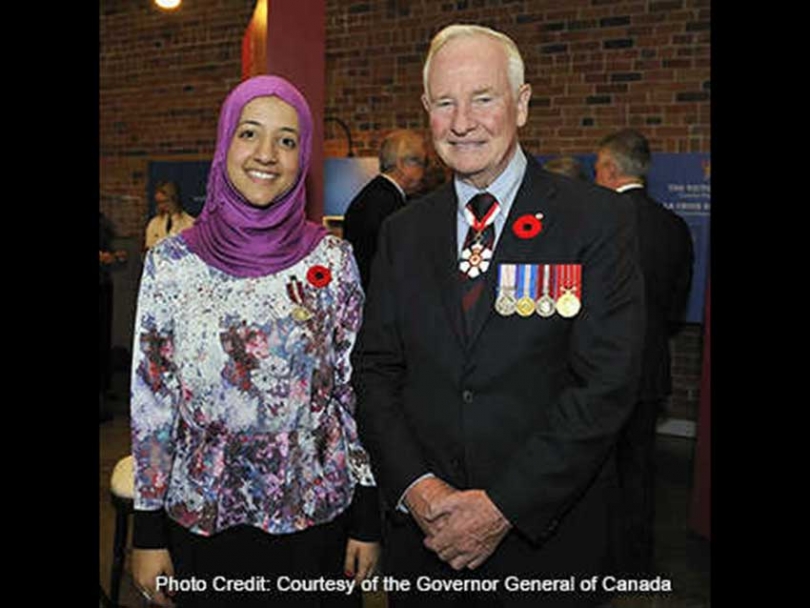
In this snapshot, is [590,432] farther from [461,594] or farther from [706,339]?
[706,339]

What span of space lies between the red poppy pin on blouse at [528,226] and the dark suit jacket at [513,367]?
1cm

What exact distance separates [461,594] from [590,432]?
458 millimetres

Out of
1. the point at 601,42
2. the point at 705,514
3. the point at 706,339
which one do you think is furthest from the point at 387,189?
the point at 601,42

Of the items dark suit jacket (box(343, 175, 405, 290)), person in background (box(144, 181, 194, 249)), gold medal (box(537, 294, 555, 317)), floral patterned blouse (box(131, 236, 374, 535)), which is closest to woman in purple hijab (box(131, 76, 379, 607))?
floral patterned blouse (box(131, 236, 374, 535))

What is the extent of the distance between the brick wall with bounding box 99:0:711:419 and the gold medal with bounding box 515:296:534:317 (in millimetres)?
4565

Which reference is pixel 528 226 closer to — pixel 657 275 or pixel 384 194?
pixel 657 275

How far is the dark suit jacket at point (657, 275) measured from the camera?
12.0 feet

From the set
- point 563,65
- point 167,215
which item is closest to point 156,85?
point 167,215

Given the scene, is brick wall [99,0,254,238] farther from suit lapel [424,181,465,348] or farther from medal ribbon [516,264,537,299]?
medal ribbon [516,264,537,299]

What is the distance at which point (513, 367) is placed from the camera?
5.69ft

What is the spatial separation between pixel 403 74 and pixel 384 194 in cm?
298

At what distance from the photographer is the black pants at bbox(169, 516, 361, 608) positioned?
1862 millimetres

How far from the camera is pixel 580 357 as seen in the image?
171 centimetres

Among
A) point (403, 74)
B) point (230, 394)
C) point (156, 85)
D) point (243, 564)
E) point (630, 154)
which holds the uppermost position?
point (156, 85)
